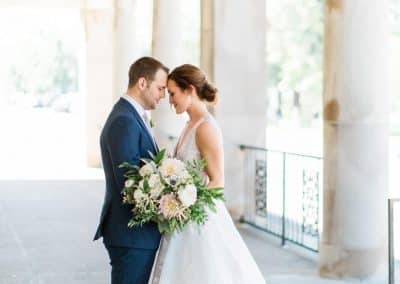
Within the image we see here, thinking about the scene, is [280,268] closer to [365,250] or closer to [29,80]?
[365,250]

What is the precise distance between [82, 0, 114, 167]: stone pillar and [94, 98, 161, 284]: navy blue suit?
18.8m

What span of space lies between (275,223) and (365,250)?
12.6 feet

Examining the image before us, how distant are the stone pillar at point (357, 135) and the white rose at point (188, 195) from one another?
4.11 meters

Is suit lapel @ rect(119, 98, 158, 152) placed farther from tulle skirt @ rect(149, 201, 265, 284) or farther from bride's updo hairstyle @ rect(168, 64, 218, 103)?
tulle skirt @ rect(149, 201, 265, 284)

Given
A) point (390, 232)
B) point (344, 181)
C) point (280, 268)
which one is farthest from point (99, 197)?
point (390, 232)

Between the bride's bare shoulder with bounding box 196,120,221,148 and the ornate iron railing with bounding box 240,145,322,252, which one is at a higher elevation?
the bride's bare shoulder with bounding box 196,120,221,148

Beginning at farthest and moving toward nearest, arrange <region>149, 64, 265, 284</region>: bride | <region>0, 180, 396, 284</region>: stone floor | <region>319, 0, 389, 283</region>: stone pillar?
<region>0, 180, 396, 284</region>: stone floor, <region>319, 0, 389, 283</region>: stone pillar, <region>149, 64, 265, 284</region>: bride

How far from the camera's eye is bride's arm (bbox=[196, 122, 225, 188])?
17.2ft

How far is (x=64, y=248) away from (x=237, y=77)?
392 cm

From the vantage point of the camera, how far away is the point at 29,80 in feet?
Result: 197

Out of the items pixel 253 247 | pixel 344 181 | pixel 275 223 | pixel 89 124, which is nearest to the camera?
pixel 344 181

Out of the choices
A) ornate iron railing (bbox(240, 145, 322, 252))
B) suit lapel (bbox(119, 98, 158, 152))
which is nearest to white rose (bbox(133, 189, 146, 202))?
suit lapel (bbox(119, 98, 158, 152))

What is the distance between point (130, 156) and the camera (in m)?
4.96

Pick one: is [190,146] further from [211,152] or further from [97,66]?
[97,66]
